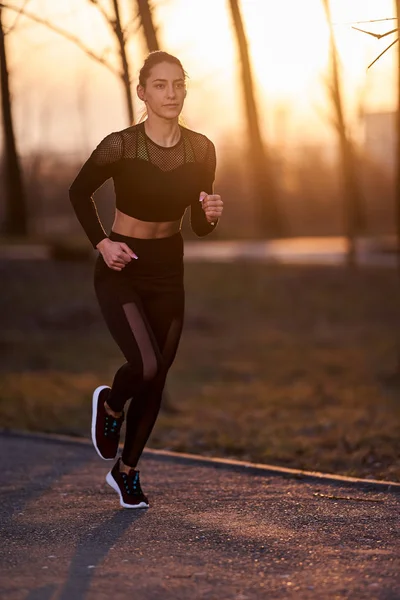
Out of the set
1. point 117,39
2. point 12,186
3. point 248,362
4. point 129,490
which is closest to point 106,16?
point 117,39

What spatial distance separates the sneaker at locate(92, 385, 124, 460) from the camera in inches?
234

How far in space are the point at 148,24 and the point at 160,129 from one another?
6066 millimetres

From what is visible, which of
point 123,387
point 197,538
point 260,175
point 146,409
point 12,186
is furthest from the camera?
point 260,175

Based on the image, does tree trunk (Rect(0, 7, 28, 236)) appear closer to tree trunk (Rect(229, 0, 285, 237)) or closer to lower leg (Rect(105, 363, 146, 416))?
tree trunk (Rect(229, 0, 285, 237))

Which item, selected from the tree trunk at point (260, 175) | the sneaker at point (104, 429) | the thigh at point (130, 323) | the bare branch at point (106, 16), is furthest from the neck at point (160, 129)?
the tree trunk at point (260, 175)

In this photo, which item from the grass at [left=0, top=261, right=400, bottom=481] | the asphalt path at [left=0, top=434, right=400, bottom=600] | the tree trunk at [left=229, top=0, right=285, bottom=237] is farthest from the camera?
the tree trunk at [left=229, top=0, right=285, bottom=237]

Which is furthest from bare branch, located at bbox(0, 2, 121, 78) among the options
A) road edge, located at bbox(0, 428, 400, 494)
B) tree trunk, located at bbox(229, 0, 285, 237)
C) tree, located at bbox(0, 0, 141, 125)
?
tree trunk, located at bbox(229, 0, 285, 237)

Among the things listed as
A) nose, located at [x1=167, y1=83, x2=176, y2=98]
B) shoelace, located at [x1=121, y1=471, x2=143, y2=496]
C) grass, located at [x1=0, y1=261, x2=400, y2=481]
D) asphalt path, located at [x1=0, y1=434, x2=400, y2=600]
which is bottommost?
grass, located at [x1=0, y1=261, x2=400, y2=481]

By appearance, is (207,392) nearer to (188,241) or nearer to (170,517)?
(170,517)

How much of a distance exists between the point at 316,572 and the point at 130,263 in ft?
6.16

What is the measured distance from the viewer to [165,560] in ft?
15.6

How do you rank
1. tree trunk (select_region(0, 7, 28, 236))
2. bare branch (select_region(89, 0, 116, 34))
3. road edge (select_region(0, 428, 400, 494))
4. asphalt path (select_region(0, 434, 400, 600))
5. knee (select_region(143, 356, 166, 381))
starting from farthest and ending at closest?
tree trunk (select_region(0, 7, 28, 236)) < bare branch (select_region(89, 0, 116, 34)) < road edge (select_region(0, 428, 400, 494)) < knee (select_region(143, 356, 166, 381)) < asphalt path (select_region(0, 434, 400, 600))

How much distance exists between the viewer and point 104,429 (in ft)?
19.5

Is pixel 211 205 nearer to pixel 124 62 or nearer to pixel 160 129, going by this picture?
pixel 160 129
